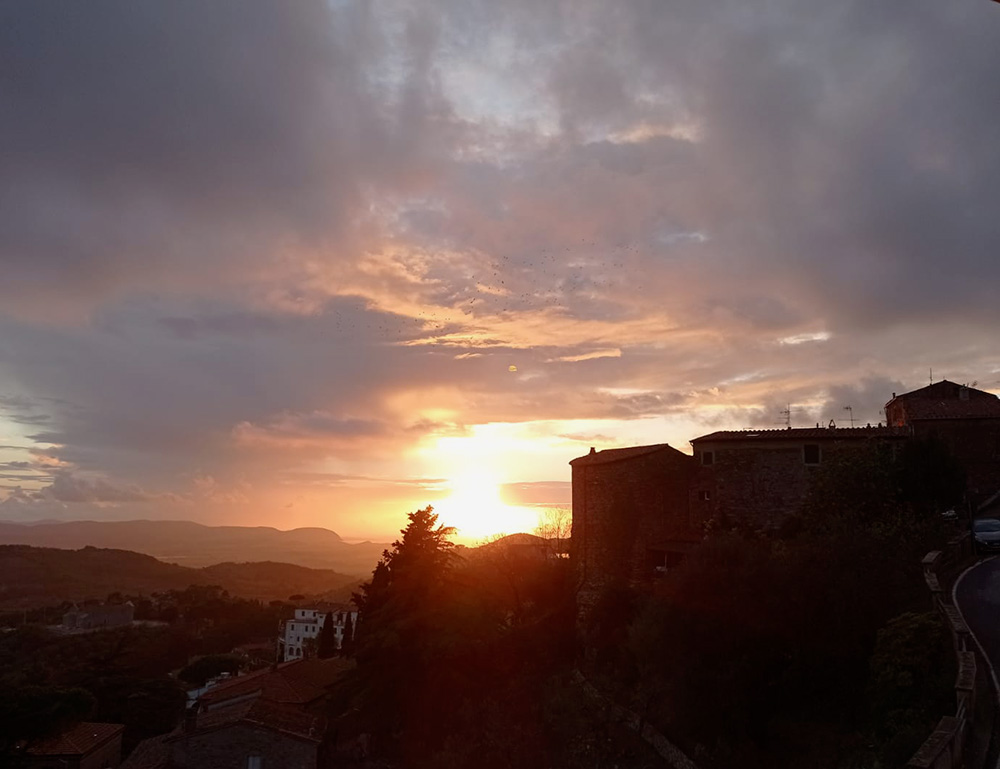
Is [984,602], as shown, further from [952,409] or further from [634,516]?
[952,409]

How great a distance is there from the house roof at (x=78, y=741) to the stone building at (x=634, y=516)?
29043mm

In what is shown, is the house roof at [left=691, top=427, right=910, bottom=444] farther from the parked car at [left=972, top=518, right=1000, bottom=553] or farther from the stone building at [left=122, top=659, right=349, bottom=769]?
the stone building at [left=122, top=659, right=349, bottom=769]

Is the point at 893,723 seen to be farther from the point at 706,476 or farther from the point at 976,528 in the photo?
the point at 706,476

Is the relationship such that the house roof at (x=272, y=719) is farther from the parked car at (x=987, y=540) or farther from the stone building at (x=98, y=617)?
the stone building at (x=98, y=617)

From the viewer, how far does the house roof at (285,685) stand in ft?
142

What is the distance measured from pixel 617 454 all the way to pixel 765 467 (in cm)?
783

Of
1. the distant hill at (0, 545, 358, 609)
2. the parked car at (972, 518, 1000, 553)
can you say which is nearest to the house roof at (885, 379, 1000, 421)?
the parked car at (972, 518, 1000, 553)

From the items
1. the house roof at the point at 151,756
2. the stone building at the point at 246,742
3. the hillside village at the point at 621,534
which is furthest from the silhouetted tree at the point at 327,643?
the stone building at the point at 246,742

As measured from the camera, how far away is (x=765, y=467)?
120 ft

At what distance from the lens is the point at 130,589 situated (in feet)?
487

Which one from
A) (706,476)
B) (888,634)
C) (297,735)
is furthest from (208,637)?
(888,634)

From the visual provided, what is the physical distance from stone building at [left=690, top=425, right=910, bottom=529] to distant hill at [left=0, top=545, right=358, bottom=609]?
383ft

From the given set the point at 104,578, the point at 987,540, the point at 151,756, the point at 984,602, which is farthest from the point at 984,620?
the point at 104,578

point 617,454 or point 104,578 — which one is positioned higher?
point 617,454
